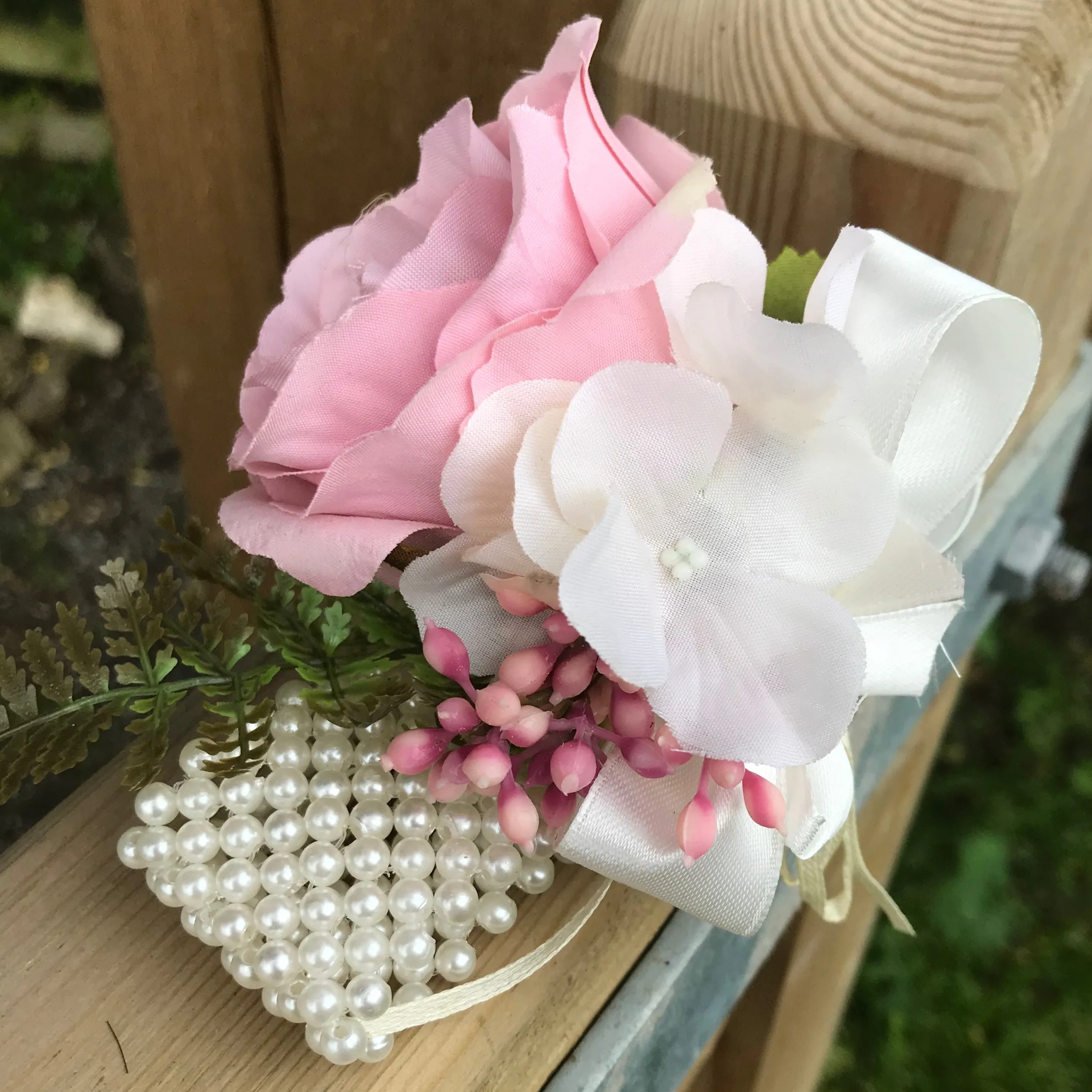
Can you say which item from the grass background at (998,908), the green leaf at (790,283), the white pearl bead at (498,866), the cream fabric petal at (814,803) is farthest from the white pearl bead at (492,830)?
the grass background at (998,908)

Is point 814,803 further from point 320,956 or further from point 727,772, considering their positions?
point 320,956

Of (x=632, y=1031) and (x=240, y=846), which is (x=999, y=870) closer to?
(x=632, y=1031)

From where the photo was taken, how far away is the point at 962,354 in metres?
0.36

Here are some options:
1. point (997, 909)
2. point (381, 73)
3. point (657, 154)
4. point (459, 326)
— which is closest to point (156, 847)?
point (459, 326)

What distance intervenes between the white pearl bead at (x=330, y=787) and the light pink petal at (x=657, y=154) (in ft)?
0.85

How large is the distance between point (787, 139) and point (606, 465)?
0.24 m

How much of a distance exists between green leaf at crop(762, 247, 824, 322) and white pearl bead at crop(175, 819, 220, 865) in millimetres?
286

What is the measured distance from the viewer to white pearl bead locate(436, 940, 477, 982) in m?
0.36

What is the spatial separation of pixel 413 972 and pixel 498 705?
4.6 inches

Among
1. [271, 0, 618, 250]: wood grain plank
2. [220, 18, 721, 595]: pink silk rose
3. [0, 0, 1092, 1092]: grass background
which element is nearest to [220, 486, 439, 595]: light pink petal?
[220, 18, 721, 595]: pink silk rose

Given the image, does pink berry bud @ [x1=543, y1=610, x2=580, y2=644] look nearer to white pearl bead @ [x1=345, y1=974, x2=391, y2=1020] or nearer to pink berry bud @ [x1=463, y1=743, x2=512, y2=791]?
pink berry bud @ [x1=463, y1=743, x2=512, y2=791]

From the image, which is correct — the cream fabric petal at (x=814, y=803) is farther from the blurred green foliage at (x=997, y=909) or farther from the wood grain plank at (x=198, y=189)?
the blurred green foliage at (x=997, y=909)

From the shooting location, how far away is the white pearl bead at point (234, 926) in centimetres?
34

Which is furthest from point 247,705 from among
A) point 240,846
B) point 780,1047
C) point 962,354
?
point 780,1047
